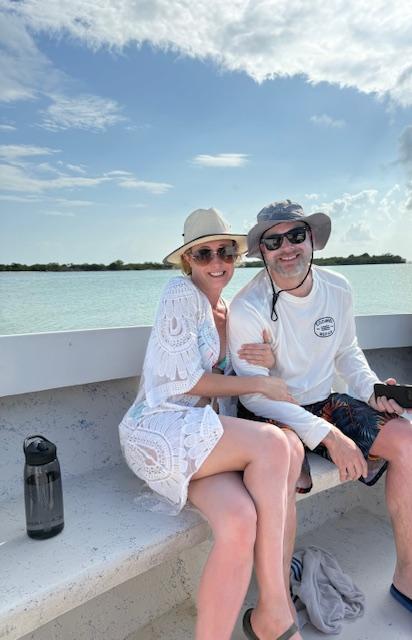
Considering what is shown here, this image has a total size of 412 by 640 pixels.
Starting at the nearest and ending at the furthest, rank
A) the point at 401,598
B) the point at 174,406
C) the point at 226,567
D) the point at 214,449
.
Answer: the point at 226,567 → the point at 214,449 → the point at 174,406 → the point at 401,598

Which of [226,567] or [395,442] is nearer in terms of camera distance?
[226,567]

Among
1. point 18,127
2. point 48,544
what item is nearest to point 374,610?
point 48,544

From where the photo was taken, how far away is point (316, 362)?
84.0 inches

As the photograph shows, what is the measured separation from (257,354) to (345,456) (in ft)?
1.58

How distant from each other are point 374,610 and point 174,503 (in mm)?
981

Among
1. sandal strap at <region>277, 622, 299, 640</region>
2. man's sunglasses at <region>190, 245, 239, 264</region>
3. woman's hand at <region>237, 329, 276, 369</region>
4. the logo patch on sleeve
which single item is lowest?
sandal strap at <region>277, 622, 299, 640</region>

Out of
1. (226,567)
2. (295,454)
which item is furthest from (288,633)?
(295,454)

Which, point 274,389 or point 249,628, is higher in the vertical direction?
point 274,389

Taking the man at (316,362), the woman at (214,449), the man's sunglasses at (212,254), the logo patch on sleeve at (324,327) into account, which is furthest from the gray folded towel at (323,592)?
the man's sunglasses at (212,254)

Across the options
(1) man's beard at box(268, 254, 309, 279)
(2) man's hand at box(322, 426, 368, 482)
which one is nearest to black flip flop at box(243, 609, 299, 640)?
(2) man's hand at box(322, 426, 368, 482)

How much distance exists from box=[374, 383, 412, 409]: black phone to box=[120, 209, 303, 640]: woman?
0.43 metres

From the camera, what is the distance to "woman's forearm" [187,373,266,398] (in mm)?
1796

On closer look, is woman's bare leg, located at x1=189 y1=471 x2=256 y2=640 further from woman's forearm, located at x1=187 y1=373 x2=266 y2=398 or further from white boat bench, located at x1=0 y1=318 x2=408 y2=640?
woman's forearm, located at x1=187 y1=373 x2=266 y2=398

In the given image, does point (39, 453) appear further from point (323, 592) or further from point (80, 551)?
point (323, 592)
